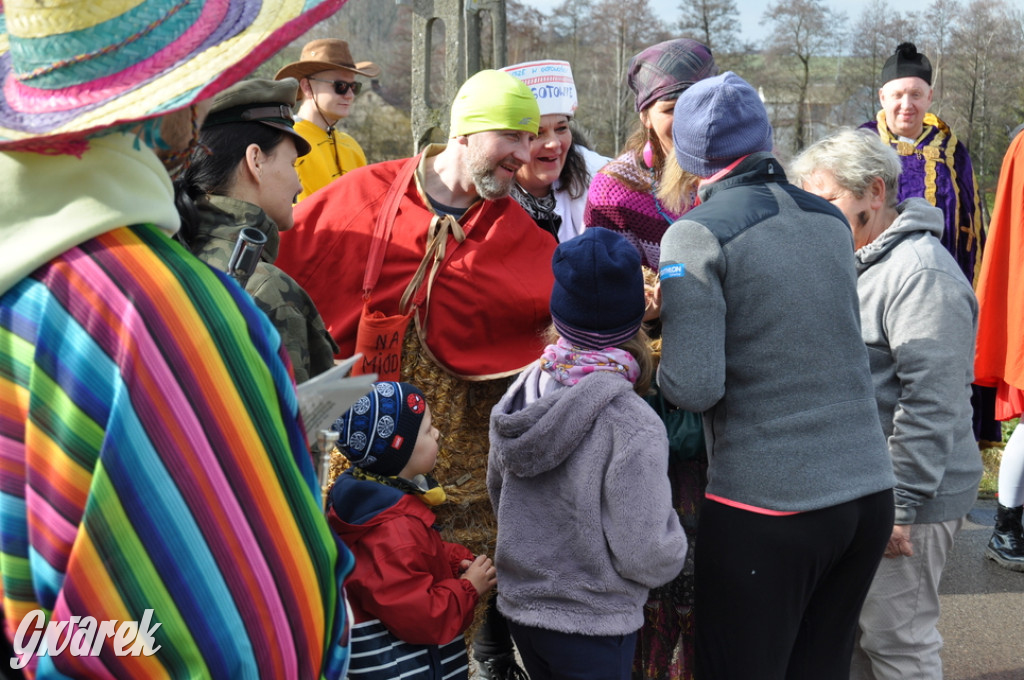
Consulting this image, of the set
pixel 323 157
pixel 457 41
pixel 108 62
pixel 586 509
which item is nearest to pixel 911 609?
pixel 586 509

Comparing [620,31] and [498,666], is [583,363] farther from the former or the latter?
[620,31]

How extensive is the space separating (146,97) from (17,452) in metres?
0.46

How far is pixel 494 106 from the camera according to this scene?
9.45 ft

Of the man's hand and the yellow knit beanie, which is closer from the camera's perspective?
the man's hand

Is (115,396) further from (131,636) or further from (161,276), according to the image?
(131,636)

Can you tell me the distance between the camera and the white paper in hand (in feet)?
4.62

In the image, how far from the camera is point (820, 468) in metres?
2.13

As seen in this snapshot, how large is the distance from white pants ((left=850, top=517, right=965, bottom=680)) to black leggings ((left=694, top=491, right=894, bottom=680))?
406mm

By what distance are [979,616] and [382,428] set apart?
2973 millimetres

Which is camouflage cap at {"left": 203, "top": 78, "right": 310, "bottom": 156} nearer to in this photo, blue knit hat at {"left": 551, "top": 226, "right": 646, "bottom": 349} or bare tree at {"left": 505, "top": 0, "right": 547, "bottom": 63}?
blue knit hat at {"left": 551, "top": 226, "right": 646, "bottom": 349}

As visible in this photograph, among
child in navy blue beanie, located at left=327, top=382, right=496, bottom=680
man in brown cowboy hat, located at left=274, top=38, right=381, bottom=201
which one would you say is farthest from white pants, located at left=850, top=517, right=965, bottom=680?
man in brown cowboy hat, located at left=274, top=38, right=381, bottom=201

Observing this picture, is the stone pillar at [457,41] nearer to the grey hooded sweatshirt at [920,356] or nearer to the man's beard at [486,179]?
the man's beard at [486,179]

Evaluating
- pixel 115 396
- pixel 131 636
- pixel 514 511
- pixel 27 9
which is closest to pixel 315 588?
pixel 131 636

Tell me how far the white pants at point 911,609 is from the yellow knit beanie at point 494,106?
166cm
